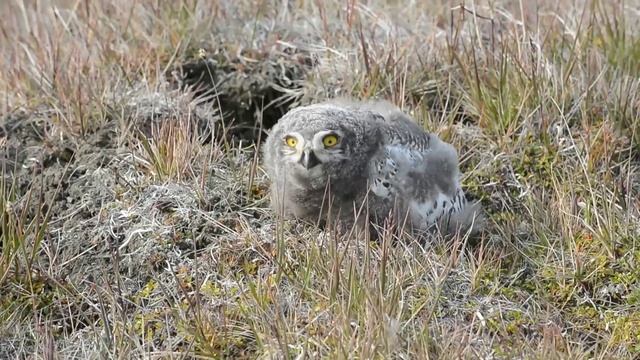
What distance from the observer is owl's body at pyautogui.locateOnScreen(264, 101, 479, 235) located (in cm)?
442

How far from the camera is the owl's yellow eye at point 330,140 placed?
4.40 m

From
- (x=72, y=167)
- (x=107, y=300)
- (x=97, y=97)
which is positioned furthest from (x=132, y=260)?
(x=97, y=97)

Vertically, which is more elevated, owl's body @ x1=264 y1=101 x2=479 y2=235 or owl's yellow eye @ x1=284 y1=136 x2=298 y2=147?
owl's yellow eye @ x1=284 y1=136 x2=298 y2=147

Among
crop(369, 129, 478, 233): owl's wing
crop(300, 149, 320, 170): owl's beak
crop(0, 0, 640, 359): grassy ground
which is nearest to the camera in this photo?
crop(0, 0, 640, 359): grassy ground

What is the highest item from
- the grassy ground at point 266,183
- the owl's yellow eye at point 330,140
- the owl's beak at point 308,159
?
the owl's yellow eye at point 330,140

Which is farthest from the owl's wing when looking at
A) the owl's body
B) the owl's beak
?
the owl's beak

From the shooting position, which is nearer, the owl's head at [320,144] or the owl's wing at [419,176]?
the owl's head at [320,144]

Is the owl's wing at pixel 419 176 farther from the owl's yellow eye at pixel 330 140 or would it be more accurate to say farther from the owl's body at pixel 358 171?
the owl's yellow eye at pixel 330 140

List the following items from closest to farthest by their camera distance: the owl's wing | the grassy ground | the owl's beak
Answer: the grassy ground
the owl's beak
the owl's wing

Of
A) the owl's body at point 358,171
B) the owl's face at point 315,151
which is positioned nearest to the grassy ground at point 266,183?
the owl's body at point 358,171

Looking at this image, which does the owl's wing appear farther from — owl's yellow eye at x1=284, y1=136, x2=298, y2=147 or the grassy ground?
owl's yellow eye at x1=284, y1=136, x2=298, y2=147

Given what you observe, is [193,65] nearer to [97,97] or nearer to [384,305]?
[97,97]

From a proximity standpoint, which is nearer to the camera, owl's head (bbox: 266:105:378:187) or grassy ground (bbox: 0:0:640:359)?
grassy ground (bbox: 0:0:640:359)

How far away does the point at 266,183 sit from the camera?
5039 millimetres
